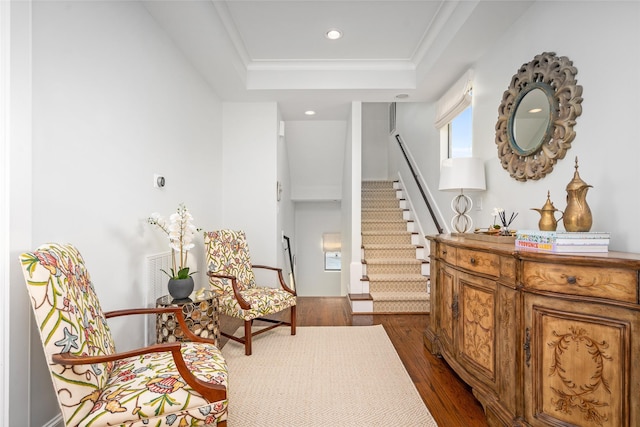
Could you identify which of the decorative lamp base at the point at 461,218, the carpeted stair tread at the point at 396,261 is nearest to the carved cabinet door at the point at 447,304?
the decorative lamp base at the point at 461,218

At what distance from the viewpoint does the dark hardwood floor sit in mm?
1959

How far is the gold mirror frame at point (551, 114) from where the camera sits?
198 centimetres

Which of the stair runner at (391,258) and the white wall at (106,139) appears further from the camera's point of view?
the stair runner at (391,258)

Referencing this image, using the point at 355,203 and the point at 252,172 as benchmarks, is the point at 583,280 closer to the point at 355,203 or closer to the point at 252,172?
the point at 355,203

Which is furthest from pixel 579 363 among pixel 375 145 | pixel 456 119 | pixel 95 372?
pixel 375 145

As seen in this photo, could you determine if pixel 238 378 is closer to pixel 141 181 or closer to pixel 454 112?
pixel 141 181

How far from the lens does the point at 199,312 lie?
2232mm

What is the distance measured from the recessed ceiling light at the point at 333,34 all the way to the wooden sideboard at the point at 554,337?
2231 millimetres

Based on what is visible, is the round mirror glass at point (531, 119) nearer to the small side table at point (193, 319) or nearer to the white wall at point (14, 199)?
the small side table at point (193, 319)

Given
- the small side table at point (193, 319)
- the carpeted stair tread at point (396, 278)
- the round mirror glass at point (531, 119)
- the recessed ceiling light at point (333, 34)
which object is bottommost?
the carpeted stair tread at point (396, 278)

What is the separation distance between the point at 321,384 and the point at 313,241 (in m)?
5.39

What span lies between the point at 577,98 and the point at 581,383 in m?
1.53

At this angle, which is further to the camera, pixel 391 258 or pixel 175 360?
pixel 391 258

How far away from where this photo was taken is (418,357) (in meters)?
2.74
